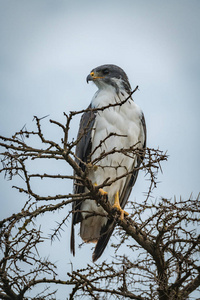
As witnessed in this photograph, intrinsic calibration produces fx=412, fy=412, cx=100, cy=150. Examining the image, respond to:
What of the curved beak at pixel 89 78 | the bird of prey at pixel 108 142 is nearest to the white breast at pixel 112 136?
the bird of prey at pixel 108 142

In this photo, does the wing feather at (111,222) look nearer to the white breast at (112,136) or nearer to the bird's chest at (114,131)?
the white breast at (112,136)

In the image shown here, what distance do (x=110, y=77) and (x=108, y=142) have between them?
1293 mm

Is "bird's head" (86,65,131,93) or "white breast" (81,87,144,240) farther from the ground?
"bird's head" (86,65,131,93)

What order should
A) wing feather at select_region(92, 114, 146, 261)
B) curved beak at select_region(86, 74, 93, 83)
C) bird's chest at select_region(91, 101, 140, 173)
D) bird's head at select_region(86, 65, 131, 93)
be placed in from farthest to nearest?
curved beak at select_region(86, 74, 93, 83) → bird's head at select_region(86, 65, 131, 93) → wing feather at select_region(92, 114, 146, 261) → bird's chest at select_region(91, 101, 140, 173)

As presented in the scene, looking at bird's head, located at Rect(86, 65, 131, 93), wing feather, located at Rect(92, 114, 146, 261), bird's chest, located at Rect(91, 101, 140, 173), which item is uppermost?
bird's head, located at Rect(86, 65, 131, 93)

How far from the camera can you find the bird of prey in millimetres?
6219

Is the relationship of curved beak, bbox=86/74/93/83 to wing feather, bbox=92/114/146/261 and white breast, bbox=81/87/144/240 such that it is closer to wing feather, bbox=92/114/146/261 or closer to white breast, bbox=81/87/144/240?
white breast, bbox=81/87/144/240

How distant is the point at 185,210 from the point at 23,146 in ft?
5.71

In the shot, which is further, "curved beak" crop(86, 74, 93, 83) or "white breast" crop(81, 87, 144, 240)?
"curved beak" crop(86, 74, 93, 83)

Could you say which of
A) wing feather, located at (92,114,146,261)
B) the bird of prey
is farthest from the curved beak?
wing feather, located at (92,114,146,261)

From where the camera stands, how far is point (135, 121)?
6445 mm

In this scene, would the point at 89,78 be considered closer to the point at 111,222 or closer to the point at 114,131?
the point at 114,131

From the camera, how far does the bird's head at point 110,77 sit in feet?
22.5

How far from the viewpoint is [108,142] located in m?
6.27
